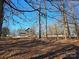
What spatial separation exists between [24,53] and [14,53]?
0.71m

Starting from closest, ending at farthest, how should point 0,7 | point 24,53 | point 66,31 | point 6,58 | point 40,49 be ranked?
1. point 0,7
2. point 6,58
3. point 24,53
4. point 40,49
5. point 66,31

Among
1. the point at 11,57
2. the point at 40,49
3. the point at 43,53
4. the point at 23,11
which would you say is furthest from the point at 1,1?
the point at 40,49

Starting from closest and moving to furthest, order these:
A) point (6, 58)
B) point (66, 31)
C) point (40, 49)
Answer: point (6, 58) < point (40, 49) < point (66, 31)

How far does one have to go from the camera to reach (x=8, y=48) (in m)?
18.8

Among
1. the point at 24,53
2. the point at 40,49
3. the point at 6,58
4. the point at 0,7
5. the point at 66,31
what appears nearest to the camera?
the point at 0,7

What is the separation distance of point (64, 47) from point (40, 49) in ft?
7.25

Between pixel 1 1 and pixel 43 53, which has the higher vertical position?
pixel 1 1

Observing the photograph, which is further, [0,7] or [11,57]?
[11,57]

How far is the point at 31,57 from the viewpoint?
16.9 m

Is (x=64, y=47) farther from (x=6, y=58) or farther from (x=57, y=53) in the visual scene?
(x=6, y=58)

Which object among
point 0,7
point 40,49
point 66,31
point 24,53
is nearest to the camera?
point 0,7

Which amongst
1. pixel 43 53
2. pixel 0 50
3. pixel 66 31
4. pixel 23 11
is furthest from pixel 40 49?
Answer: pixel 66 31

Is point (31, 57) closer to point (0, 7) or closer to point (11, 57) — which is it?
point (11, 57)

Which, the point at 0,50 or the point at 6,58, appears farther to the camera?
the point at 0,50
